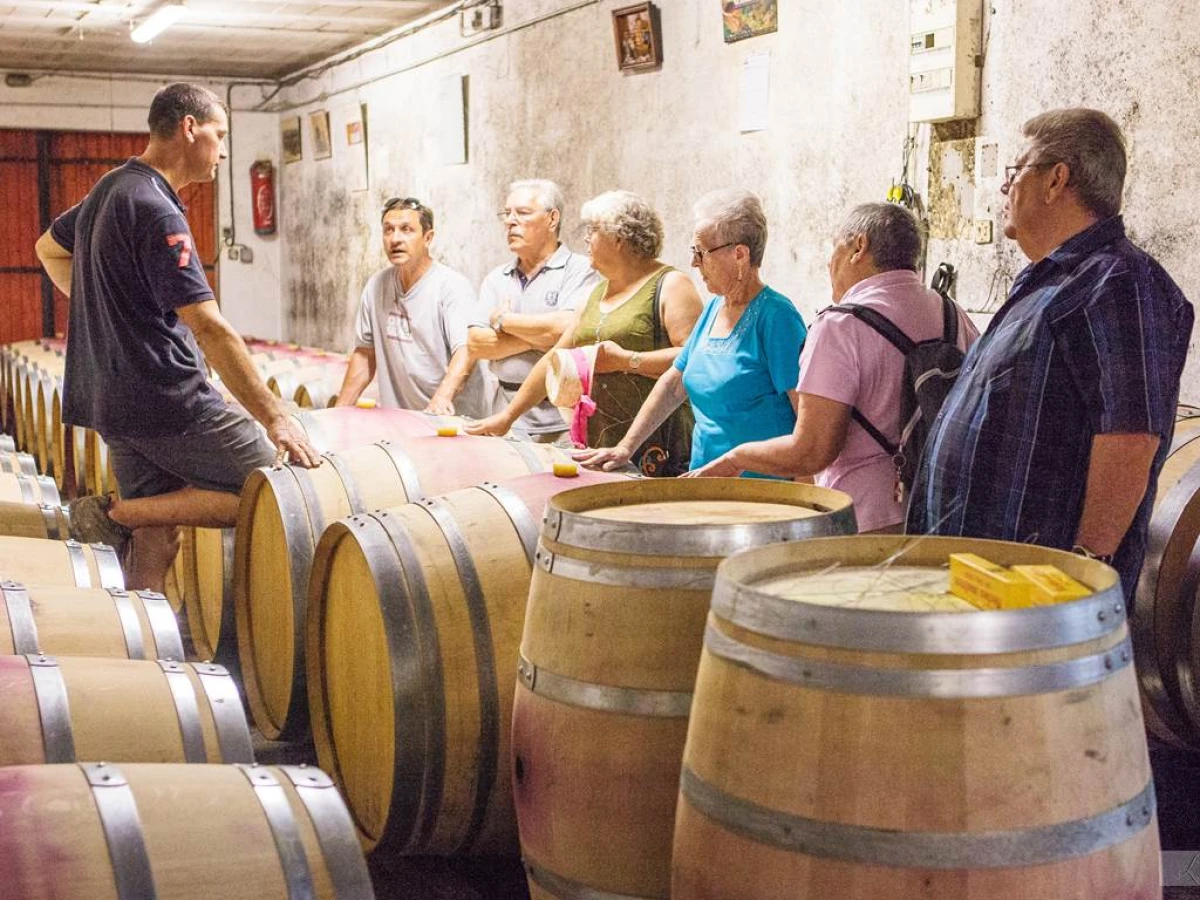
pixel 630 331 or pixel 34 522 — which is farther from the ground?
pixel 630 331

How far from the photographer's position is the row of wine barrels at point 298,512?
353 centimetres

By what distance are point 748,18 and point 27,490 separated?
149 inches

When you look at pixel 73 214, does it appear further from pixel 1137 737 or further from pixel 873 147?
pixel 1137 737

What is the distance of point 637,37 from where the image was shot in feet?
23.7

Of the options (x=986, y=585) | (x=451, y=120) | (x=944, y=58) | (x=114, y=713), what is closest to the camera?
(x=986, y=585)

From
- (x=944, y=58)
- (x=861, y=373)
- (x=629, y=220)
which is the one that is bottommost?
(x=861, y=373)

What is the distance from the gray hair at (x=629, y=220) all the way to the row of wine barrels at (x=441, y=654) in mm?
1637

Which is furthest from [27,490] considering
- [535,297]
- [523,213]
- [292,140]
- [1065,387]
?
[292,140]

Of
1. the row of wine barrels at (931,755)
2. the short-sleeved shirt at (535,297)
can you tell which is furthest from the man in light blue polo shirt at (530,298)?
the row of wine barrels at (931,755)

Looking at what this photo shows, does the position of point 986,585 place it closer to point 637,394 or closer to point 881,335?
point 881,335

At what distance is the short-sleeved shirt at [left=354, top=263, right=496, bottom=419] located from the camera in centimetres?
548

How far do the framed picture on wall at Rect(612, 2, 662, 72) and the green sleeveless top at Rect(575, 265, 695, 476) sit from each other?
2977 millimetres

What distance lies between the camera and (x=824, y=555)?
1844 millimetres

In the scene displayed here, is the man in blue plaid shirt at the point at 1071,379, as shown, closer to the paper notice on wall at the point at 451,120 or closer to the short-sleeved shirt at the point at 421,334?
the short-sleeved shirt at the point at 421,334
